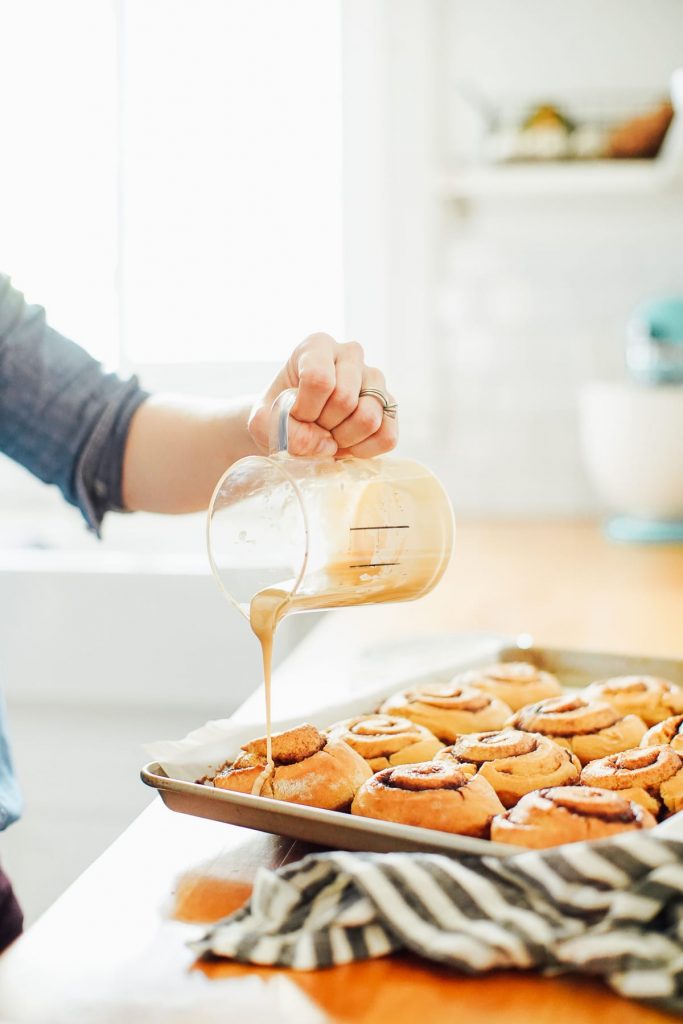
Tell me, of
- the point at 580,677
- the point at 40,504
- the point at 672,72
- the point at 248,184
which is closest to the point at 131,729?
the point at 40,504

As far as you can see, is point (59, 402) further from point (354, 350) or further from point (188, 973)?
point (188, 973)

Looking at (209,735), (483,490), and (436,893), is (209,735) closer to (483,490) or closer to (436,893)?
(436,893)

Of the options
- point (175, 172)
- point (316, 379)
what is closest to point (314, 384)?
point (316, 379)

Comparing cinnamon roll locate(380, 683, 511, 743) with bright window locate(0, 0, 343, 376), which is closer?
cinnamon roll locate(380, 683, 511, 743)

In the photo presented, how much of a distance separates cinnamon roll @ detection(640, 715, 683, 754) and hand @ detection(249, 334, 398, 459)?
299mm

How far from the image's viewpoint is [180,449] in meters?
1.17

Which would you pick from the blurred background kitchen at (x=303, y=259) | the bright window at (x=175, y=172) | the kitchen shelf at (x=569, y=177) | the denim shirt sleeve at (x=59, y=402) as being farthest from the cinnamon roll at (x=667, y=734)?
the bright window at (x=175, y=172)

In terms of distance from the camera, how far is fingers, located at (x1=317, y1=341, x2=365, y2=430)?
0.85 m

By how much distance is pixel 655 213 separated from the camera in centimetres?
216

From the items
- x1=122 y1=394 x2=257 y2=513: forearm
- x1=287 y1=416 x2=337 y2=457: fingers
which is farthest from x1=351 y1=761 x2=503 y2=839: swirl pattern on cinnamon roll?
x1=122 y1=394 x2=257 y2=513: forearm

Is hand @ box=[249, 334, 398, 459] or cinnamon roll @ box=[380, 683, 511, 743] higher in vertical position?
hand @ box=[249, 334, 398, 459]

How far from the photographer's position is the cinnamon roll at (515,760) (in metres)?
0.73

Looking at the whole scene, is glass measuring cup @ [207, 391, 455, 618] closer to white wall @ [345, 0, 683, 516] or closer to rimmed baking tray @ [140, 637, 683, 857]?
rimmed baking tray @ [140, 637, 683, 857]

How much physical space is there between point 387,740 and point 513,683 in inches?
7.5
